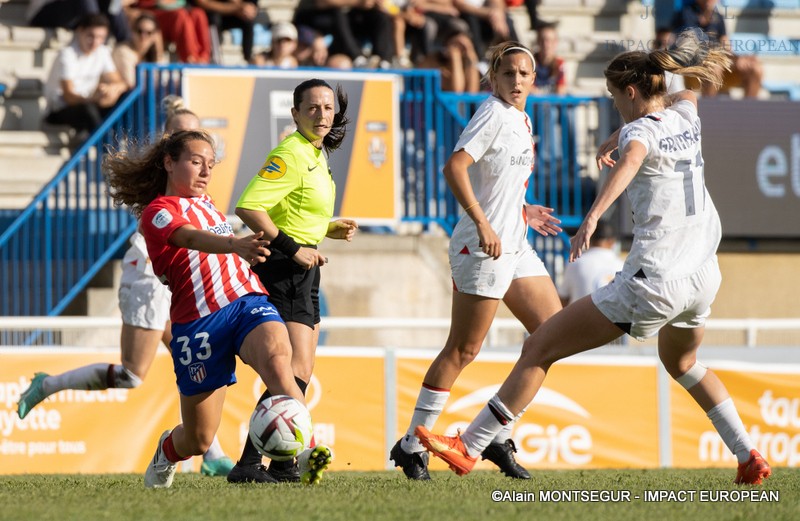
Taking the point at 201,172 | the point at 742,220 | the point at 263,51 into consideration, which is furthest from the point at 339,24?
the point at 201,172

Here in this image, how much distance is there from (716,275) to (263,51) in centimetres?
919

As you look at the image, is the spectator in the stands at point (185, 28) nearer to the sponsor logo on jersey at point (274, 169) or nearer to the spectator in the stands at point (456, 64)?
the spectator in the stands at point (456, 64)

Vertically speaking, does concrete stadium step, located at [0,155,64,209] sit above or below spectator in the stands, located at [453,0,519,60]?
below

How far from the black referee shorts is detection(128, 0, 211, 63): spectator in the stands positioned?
295 inches

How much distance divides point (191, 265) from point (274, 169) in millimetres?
778

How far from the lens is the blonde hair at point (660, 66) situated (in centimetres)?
643

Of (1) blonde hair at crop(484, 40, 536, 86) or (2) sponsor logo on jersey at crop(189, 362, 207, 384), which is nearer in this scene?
(2) sponsor logo on jersey at crop(189, 362, 207, 384)

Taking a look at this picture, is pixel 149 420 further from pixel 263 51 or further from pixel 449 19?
pixel 449 19

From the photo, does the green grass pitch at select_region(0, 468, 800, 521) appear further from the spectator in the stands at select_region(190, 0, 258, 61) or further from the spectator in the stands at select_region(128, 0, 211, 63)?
the spectator in the stands at select_region(190, 0, 258, 61)

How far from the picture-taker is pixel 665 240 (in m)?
6.29

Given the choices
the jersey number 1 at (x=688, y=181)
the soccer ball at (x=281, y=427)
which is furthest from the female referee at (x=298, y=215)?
the jersey number 1 at (x=688, y=181)

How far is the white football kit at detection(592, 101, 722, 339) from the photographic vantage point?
6238mm

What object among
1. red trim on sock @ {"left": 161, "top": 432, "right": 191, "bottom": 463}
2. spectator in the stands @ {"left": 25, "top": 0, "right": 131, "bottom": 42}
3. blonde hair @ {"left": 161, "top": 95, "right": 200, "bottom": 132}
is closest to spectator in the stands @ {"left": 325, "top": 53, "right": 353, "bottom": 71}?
spectator in the stands @ {"left": 25, "top": 0, "right": 131, "bottom": 42}

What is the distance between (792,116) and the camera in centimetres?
1445
